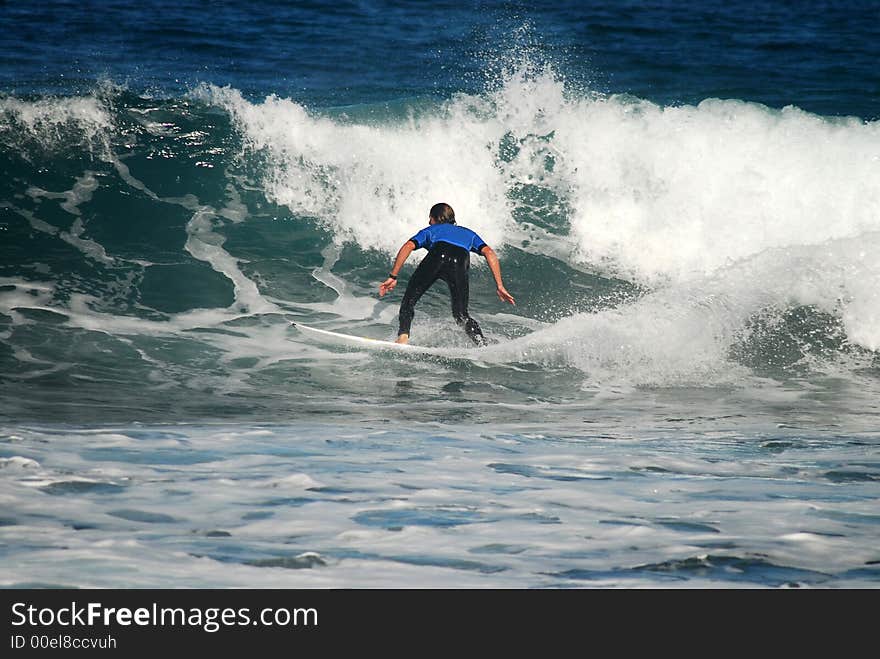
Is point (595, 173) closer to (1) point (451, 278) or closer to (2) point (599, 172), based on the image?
(2) point (599, 172)

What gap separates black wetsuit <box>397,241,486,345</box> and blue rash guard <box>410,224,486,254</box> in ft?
0.10

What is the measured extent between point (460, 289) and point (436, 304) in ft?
5.36

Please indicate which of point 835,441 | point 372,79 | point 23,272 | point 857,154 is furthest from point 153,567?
point 372,79

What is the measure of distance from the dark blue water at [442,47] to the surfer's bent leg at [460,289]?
8107 millimetres

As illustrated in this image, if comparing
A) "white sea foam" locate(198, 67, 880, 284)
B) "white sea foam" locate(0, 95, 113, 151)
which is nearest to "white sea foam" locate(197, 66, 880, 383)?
"white sea foam" locate(198, 67, 880, 284)

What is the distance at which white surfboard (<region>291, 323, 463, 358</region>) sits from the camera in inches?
352

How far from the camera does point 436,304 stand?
11.0 metres

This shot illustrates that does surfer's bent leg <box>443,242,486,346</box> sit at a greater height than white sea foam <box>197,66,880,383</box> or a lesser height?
lesser

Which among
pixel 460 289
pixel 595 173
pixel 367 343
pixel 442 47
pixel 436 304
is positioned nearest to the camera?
pixel 367 343

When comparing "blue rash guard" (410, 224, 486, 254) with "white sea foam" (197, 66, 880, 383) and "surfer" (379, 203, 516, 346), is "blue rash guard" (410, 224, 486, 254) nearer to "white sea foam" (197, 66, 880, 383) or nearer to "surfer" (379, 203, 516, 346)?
"surfer" (379, 203, 516, 346)

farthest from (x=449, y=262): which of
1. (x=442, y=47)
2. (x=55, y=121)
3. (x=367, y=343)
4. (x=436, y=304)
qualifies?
(x=442, y=47)

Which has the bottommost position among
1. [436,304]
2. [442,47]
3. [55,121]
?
[436,304]

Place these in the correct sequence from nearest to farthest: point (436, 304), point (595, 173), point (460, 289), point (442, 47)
→ point (460, 289) < point (436, 304) < point (595, 173) < point (442, 47)
